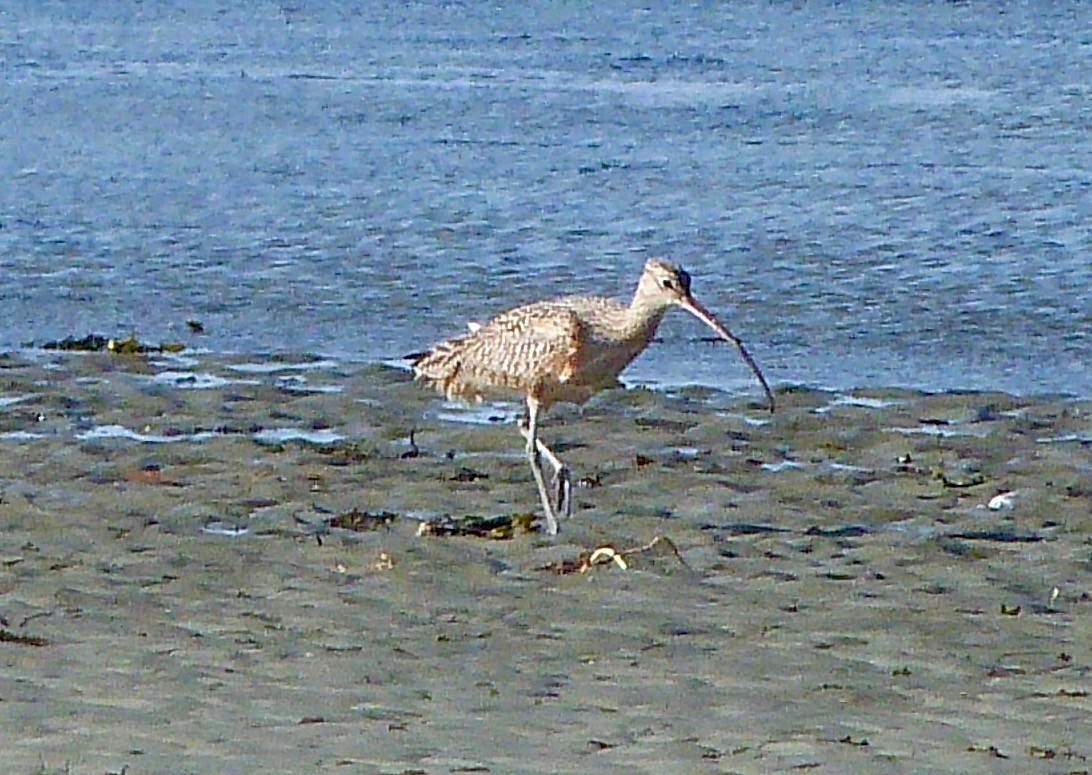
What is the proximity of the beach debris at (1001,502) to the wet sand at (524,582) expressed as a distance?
2 cm

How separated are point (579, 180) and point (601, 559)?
8095mm

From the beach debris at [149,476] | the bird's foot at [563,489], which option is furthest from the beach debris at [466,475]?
the beach debris at [149,476]

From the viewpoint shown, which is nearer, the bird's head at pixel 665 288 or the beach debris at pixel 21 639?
the beach debris at pixel 21 639

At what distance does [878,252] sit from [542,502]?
5.31 metres

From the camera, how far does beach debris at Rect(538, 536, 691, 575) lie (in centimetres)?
718

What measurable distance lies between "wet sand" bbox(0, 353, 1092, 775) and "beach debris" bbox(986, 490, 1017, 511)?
19 mm

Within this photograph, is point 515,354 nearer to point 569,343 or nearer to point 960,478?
point 569,343

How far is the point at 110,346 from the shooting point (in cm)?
1044

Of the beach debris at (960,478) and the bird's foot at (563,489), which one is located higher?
the bird's foot at (563,489)

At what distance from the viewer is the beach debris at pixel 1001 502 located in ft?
26.0

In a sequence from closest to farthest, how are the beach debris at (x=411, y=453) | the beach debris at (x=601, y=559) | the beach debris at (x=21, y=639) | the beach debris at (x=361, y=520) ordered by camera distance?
the beach debris at (x=21, y=639) < the beach debris at (x=601, y=559) < the beach debris at (x=361, y=520) < the beach debris at (x=411, y=453)

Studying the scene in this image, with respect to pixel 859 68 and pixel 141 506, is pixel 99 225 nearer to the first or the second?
pixel 141 506

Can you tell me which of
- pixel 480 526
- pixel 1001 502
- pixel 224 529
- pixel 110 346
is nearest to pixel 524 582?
pixel 480 526

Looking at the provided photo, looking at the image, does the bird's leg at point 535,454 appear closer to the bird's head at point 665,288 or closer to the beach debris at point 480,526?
the beach debris at point 480,526
